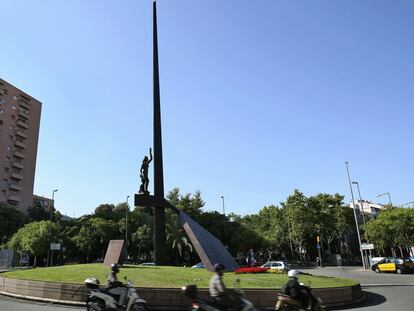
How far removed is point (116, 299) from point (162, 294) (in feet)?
11.3

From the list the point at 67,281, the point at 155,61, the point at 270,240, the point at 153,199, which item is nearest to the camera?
the point at 67,281

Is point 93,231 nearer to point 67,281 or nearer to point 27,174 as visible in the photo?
point 27,174

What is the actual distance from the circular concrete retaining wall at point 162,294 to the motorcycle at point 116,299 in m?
3.13

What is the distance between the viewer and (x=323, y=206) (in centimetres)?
5600

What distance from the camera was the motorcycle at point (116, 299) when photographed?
9220 millimetres

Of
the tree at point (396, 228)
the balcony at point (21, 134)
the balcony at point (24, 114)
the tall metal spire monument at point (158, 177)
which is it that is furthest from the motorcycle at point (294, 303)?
the balcony at point (24, 114)

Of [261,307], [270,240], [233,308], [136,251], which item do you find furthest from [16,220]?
[233,308]

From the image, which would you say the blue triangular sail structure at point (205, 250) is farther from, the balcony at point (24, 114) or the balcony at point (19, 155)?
the balcony at point (24, 114)

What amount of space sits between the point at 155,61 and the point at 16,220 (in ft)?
152

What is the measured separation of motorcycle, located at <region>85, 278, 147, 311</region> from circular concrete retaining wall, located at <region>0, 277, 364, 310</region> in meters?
3.13

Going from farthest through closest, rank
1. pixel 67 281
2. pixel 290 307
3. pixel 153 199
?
pixel 153 199 → pixel 67 281 → pixel 290 307

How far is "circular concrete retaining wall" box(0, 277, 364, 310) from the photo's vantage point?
1275 cm

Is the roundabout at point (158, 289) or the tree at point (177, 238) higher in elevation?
the tree at point (177, 238)

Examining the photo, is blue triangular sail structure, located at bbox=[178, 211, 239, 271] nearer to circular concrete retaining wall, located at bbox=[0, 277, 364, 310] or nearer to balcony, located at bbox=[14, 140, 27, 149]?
circular concrete retaining wall, located at bbox=[0, 277, 364, 310]
